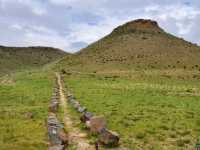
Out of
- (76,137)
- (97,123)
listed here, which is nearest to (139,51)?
(97,123)

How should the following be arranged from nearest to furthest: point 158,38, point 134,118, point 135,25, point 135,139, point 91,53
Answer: point 135,139 → point 134,118 → point 91,53 → point 158,38 → point 135,25

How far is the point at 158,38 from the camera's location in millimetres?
159000

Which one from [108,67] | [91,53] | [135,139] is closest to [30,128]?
[135,139]

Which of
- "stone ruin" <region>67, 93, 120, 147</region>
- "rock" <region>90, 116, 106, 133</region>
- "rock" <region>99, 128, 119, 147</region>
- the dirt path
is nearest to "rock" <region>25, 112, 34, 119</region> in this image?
the dirt path

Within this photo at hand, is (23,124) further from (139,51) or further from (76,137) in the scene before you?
(139,51)

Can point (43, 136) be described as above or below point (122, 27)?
below

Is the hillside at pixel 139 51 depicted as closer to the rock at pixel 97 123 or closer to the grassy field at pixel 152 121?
the grassy field at pixel 152 121

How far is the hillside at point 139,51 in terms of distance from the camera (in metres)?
123

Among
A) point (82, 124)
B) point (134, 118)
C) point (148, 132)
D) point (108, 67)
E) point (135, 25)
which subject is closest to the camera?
point (148, 132)

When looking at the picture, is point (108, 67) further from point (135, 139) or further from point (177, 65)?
point (135, 139)

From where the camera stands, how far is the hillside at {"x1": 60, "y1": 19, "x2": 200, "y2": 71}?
122750 mm

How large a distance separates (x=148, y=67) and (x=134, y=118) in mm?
89679

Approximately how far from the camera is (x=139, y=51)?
141375mm

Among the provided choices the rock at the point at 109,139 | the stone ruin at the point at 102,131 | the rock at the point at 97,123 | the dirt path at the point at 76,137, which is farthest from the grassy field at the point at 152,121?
the dirt path at the point at 76,137
